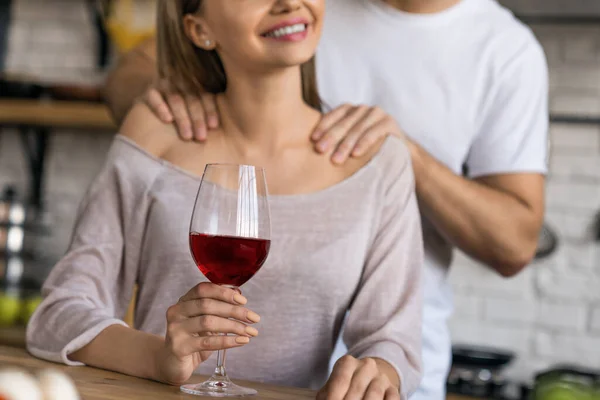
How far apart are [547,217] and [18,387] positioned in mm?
2555

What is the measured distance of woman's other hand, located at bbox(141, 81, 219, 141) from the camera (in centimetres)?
142

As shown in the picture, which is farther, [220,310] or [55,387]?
[220,310]

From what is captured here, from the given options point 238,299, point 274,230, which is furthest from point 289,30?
point 238,299

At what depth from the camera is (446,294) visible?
1712mm

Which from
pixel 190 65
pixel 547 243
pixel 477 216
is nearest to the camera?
pixel 190 65

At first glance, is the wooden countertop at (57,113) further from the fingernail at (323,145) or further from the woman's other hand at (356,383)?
the woman's other hand at (356,383)

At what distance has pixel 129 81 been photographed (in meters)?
1.88

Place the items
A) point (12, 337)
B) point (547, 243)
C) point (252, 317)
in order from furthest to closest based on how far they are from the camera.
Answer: point (12, 337) < point (547, 243) < point (252, 317)

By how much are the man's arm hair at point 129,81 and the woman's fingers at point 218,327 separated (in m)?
1.00

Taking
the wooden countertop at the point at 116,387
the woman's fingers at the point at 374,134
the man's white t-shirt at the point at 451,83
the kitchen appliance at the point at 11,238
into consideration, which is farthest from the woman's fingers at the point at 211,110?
the kitchen appliance at the point at 11,238

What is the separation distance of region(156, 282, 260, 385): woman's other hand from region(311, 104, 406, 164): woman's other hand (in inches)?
20.4

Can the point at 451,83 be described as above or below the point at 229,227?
above

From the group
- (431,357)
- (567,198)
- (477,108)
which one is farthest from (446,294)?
(567,198)

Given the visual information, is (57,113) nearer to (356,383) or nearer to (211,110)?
(211,110)
